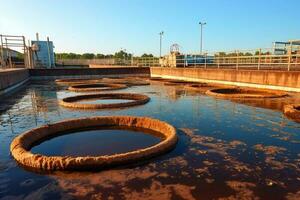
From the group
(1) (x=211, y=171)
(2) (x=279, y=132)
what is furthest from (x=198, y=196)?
(2) (x=279, y=132)

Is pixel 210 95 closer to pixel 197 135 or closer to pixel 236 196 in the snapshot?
pixel 197 135

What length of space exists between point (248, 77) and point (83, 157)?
14516 millimetres

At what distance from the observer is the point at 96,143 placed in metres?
6.92

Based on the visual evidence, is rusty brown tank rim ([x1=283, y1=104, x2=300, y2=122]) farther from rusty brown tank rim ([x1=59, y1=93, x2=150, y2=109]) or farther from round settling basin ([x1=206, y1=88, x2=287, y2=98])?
rusty brown tank rim ([x1=59, y1=93, x2=150, y2=109])

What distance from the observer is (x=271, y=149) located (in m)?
5.93

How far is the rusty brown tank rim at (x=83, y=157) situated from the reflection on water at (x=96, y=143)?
0.32m

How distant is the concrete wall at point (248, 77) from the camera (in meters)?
14.1

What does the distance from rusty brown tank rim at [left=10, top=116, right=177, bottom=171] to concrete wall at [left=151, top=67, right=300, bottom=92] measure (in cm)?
966

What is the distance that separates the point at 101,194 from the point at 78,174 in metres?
0.94

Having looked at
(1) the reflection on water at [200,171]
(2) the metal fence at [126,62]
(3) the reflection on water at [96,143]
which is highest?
(2) the metal fence at [126,62]

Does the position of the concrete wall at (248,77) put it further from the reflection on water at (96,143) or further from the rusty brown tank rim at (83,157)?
the reflection on water at (96,143)

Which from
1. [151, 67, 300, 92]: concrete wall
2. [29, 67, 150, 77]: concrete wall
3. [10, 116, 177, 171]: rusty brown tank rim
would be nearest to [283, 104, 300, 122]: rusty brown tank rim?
[10, 116, 177, 171]: rusty brown tank rim

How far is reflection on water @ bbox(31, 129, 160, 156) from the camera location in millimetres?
6316

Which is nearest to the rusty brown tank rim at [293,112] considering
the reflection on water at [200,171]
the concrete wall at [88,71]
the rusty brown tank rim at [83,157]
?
the reflection on water at [200,171]
